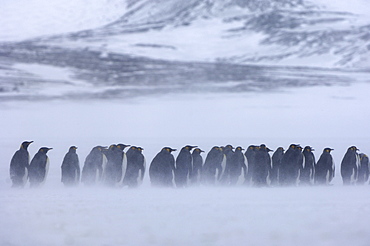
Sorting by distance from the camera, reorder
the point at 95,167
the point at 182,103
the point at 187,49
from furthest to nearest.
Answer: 1. the point at 187,49
2. the point at 182,103
3. the point at 95,167

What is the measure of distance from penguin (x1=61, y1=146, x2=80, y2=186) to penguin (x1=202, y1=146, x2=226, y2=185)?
157 cm

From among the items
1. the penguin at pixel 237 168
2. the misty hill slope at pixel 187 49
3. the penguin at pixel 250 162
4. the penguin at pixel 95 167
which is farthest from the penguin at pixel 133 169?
the misty hill slope at pixel 187 49

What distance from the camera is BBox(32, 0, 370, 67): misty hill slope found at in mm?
18453

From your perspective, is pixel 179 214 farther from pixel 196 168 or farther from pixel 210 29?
pixel 210 29

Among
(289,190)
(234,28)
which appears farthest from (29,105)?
(289,190)

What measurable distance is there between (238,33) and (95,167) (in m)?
15.3

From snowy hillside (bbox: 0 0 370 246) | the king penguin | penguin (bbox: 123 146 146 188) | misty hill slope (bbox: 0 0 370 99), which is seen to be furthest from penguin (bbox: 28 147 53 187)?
misty hill slope (bbox: 0 0 370 99)

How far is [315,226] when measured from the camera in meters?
3.72

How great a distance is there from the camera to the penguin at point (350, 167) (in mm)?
5914

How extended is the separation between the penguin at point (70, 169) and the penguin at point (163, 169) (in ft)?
3.03

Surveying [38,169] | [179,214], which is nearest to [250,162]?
[179,214]

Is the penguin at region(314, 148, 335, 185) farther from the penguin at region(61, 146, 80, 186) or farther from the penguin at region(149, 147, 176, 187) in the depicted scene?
the penguin at region(61, 146, 80, 186)

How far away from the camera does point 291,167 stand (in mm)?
5734

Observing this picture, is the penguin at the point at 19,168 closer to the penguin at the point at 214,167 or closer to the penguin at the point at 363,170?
the penguin at the point at 214,167
